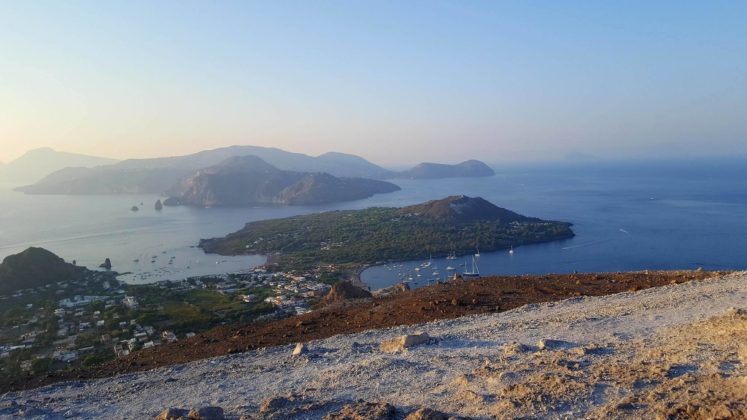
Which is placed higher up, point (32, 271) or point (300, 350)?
point (300, 350)

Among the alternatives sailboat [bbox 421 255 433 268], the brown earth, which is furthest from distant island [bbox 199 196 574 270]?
the brown earth

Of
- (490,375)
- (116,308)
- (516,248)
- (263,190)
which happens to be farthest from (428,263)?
(263,190)

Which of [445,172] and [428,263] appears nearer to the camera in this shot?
[428,263]

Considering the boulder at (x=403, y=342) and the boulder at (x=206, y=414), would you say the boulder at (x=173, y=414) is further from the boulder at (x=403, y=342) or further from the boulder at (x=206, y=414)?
the boulder at (x=403, y=342)

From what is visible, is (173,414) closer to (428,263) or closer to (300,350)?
(300,350)

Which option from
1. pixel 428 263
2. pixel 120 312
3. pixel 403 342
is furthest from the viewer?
pixel 428 263

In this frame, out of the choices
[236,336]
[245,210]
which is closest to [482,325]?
[236,336]

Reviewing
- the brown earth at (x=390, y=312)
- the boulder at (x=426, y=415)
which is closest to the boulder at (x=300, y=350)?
the brown earth at (x=390, y=312)

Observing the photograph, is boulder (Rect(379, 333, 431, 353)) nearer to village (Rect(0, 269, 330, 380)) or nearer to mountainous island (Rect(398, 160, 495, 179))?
village (Rect(0, 269, 330, 380))
